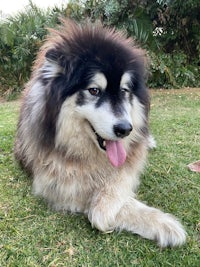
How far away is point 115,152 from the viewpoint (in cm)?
199

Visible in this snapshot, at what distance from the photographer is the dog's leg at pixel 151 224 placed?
1.74 meters

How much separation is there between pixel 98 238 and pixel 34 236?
344 millimetres

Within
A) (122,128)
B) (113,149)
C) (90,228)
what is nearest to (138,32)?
(113,149)

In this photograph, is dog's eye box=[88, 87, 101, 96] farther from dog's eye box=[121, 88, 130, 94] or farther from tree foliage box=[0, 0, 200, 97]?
tree foliage box=[0, 0, 200, 97]

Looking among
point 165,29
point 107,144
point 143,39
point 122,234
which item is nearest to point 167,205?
point 122,234

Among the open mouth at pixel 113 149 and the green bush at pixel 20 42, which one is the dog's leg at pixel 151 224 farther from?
the green bush at pixel 20 42

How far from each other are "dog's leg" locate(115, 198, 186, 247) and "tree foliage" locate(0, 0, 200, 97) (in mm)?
4545

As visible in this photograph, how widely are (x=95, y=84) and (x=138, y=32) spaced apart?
4.52 meters

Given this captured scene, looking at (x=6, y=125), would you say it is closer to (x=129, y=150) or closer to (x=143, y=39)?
(x=129, y=150)

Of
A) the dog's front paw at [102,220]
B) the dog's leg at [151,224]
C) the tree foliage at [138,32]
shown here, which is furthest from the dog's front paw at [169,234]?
the tree foliage at [138,32]

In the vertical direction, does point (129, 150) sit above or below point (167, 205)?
above

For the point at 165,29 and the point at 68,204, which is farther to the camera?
the point at 165,29

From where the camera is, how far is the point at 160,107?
5066 mm

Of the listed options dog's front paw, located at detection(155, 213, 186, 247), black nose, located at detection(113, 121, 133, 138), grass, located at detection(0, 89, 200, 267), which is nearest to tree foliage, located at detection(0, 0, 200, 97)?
grass, located at detection(0, 89, 200, 267)
